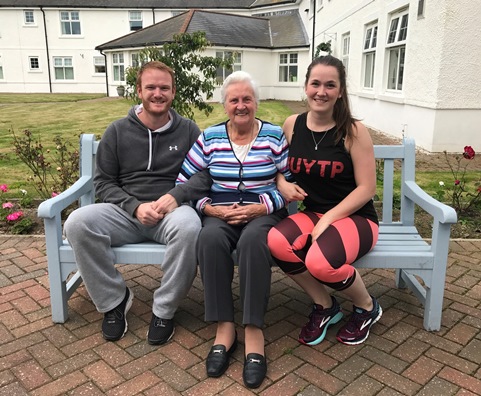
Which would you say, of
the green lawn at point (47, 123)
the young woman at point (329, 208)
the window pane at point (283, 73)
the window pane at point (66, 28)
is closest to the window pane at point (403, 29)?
the green lawn at point (47, 123)

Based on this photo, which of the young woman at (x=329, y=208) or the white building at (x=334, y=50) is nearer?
the young woman at (x=329, y=208)

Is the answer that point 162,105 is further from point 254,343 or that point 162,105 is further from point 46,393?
point 46,393

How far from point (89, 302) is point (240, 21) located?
2669 centimetres

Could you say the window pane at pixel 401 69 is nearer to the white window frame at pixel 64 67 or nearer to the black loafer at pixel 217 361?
the black loafer at pixel 217 361

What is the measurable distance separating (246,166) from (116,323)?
1.19 meters

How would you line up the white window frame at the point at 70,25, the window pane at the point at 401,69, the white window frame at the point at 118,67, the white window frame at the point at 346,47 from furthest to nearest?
the white window frame at the point at 70,25 → the white window frame at the point at 118,67 → the white window frame at the point at 346,47 → the window pane at the point at 401,69

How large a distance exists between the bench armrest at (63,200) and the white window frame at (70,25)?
32603mm

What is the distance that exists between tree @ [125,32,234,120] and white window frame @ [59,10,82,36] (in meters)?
29.8

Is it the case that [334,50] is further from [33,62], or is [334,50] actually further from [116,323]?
[33,62]

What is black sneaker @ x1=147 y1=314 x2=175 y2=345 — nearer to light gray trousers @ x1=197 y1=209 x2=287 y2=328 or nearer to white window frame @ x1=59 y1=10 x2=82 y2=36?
light gray trousers @ x1=197 y1=209 x2=287 y2=328

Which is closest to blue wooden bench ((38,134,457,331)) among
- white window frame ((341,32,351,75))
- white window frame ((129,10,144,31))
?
white window frame ((341,32,351,75))

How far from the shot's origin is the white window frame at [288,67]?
25984 mm

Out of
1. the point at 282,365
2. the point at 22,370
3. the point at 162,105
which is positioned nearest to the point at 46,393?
the point at 22,370

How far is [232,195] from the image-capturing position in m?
2.82
